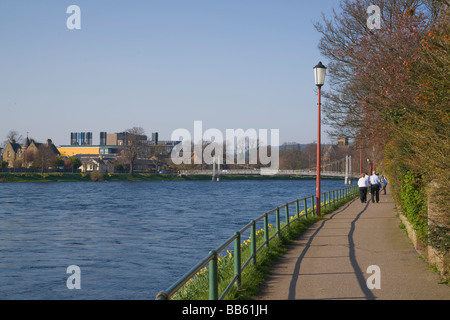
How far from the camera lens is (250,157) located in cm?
14588

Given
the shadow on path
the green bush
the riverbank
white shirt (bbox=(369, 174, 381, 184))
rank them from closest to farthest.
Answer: the shadow on path → the green bush → white shirt (bbox=(369, 174, 381, 184)) → the riverbank

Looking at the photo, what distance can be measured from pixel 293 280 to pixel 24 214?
106 feet

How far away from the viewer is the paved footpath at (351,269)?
800cm

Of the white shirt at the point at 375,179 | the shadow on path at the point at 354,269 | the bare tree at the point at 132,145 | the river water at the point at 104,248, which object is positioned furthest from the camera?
the bare tree at the point at 132,145

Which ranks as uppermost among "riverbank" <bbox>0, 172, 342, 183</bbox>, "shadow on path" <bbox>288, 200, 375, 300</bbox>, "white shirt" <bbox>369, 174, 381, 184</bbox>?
"white shirt" <bbox>369, 174, 381, 184</bbox>

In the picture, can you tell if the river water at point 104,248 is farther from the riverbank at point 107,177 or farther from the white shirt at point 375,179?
the riverbank at point 107,177

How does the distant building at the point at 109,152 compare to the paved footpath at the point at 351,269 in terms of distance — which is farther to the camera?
the distant building at the point at 109,152

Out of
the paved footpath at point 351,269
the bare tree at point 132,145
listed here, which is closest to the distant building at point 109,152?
the bare tree at point 132,145

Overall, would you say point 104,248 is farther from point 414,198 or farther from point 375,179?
point 414,198

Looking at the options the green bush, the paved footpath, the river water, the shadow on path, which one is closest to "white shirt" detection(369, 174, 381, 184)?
the river water

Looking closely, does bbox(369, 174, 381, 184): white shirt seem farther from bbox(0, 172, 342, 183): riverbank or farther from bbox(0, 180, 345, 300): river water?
bbox(0, 172, 342, 183): riverbank

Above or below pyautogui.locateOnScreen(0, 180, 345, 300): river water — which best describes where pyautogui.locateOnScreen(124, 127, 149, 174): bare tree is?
above

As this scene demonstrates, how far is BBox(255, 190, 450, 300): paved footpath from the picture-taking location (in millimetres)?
7998
